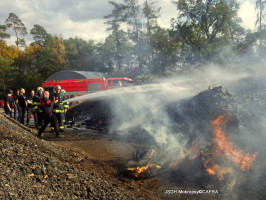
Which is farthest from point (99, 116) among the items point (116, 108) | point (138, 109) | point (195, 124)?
point (195, 124)

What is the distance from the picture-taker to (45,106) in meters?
7.42

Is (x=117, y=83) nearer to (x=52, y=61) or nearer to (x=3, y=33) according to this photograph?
(x=52, y=61)

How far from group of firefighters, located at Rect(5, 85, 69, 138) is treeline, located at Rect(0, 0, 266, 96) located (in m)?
10.9

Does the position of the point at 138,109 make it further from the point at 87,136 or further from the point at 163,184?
the point at 163,184

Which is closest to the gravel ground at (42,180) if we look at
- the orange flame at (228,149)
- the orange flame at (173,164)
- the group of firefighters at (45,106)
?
the orange flame at (173,164)

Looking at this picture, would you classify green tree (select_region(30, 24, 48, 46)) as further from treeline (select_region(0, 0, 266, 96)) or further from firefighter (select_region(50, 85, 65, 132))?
firefighter (select_region(50, 85, 65, 132))

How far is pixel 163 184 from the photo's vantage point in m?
4.40

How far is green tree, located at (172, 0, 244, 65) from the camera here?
21.2m

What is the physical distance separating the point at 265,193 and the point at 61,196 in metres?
3.79

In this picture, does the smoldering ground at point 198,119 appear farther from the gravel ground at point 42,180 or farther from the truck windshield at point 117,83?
the truck windshield at point 117,83

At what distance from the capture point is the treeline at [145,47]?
21.3 metres

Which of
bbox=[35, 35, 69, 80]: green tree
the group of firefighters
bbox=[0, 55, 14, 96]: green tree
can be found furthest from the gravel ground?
bbox=[35, 35, 69, 80]: green tree

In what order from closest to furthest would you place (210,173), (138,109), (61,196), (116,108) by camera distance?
(61,196) < (210,173) < (138,109) < (116,108)

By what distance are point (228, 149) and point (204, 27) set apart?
20.8m
